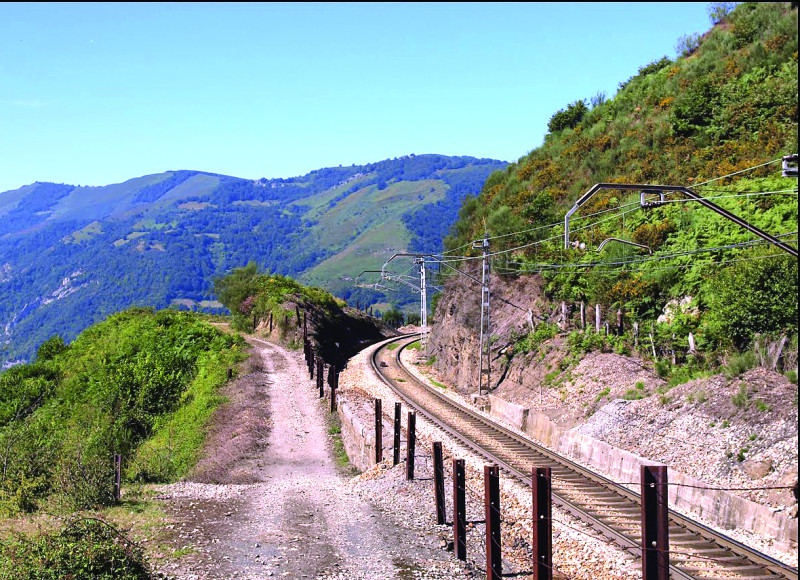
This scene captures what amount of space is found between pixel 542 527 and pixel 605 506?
6.10 m

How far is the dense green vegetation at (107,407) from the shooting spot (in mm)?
20016

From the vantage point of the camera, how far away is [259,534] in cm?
1391

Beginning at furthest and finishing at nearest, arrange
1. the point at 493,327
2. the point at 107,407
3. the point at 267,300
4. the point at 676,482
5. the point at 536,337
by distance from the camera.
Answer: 1. the point at 267,300
2. the point at 493,327
3. the point at 107,407
4. the point at 536,337
5. the point at 676,482

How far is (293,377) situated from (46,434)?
12.2 metres

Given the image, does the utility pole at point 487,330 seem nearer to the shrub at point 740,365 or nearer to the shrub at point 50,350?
the shrub at point 740,365

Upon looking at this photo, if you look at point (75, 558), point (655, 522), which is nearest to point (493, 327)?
point (75, 558)

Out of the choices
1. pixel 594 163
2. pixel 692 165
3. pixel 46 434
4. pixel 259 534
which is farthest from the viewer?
pixel 594 163

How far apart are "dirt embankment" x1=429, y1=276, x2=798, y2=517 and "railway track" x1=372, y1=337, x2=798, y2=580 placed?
6.94 ft

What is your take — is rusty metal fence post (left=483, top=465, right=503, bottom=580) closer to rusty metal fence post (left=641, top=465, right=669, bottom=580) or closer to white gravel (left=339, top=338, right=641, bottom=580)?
white gravel (left=339, top=338, right=641, bottom=580)

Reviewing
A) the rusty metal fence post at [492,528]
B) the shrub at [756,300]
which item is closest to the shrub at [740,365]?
the shrub at [756,300]

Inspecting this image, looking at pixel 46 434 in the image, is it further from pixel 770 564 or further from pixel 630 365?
pixel 770 564

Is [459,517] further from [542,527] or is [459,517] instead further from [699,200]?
[699,200]

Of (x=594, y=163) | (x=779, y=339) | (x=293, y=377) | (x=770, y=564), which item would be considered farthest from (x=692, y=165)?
(x=770, y=564)

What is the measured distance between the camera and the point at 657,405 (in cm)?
2156
